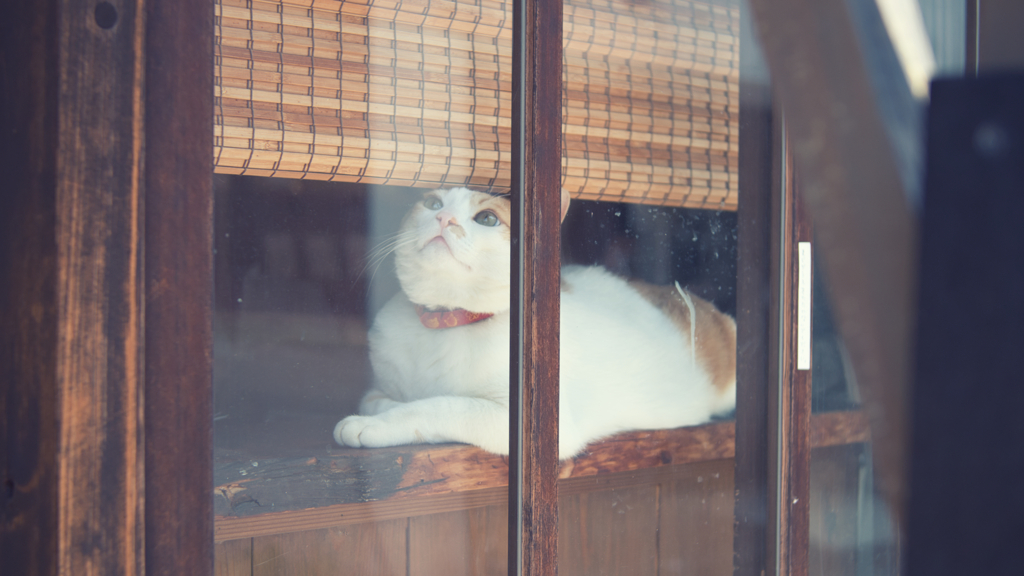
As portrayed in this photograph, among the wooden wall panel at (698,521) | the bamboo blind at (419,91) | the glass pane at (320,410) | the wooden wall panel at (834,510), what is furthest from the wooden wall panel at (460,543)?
the wooden wall panel at (834,510)

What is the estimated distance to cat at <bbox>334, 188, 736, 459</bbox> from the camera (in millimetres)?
893

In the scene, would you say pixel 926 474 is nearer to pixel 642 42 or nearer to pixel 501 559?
pixel 501 559

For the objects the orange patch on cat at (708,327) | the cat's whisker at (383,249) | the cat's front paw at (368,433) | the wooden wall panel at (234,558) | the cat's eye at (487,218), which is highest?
the cat's eye at (487,218)

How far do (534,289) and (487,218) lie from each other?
0.19 meters

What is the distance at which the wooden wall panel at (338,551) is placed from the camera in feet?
2.64

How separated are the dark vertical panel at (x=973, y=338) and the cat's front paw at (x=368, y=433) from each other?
30.4 inches

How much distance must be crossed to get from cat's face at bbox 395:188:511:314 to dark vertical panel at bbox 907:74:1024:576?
0.75m

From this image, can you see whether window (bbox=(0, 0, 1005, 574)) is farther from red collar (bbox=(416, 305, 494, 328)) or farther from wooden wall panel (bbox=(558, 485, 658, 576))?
red collar (bbox=(416, 305, 494, 328))

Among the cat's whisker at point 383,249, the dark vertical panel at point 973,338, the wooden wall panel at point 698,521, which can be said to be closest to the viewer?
the dark vertical panel at point 973,338

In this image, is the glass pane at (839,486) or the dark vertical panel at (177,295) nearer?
the dark vertical panel at (177,295)

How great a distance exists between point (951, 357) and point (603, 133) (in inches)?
36.3

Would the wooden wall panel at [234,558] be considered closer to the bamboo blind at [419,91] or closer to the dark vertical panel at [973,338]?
the bamboo blind at [419,91]

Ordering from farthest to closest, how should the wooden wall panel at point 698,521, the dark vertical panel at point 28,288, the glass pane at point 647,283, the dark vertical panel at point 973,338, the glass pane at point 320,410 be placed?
the wooden wall panel at point 698,521 < the glass pane at point 647,283 < the glass pane at point 320,410 < the dark vertical panel at point 28,288 < the dark vertical panel at point 973,338

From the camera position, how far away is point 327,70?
822mm
